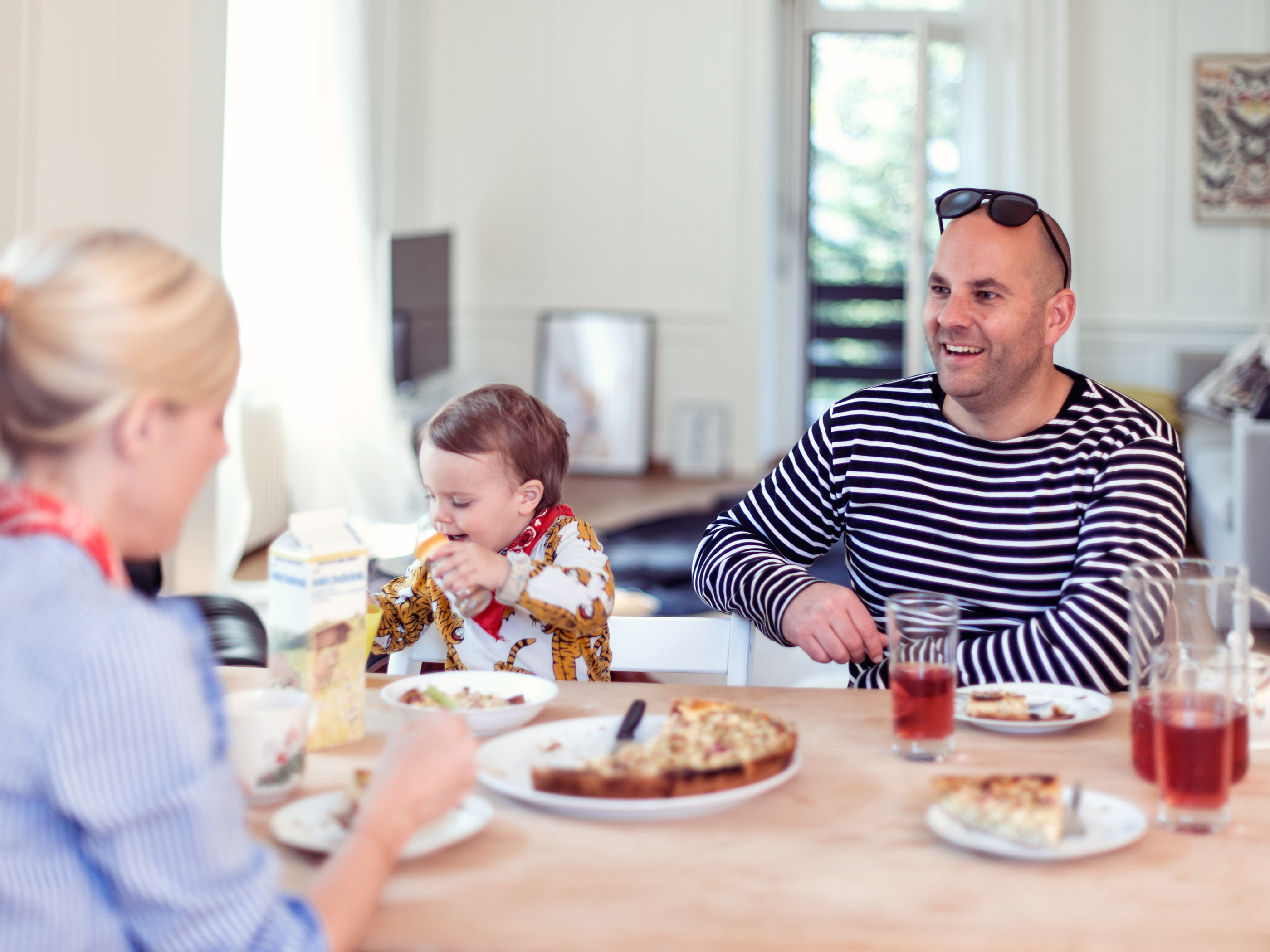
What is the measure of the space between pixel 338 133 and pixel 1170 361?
454 cm

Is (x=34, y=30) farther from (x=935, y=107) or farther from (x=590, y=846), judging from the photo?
(x=935, y=107)

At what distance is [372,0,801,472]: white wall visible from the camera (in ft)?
22.8

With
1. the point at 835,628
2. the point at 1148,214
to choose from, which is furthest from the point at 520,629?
the point at 1148,214

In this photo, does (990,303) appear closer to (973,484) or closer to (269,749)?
(973,484)

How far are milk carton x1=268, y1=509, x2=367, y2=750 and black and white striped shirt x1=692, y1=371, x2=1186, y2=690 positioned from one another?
0.63 meters

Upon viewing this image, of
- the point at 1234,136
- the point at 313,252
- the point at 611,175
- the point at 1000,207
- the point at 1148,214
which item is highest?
the point at 1234,136

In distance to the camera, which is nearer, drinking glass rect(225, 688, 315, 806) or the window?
drinking glass rect(225, 688, 315, 806)

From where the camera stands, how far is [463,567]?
138 cm

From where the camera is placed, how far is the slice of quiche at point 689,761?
3.36 feet

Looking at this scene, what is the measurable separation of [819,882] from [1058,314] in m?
1.14

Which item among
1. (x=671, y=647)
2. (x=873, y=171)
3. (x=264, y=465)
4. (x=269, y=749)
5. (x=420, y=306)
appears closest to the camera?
(x=269, y=749)

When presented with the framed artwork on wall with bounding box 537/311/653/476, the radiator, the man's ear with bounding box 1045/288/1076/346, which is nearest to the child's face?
the man's ear with bounding box 1045/288/1076/346

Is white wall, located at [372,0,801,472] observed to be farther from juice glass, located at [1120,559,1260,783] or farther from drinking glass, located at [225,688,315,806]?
drinking glass, located at [225,688,315,806]

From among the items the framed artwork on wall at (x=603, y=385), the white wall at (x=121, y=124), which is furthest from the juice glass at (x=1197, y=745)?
the framed artwork on wall at (x=603, y=385)
